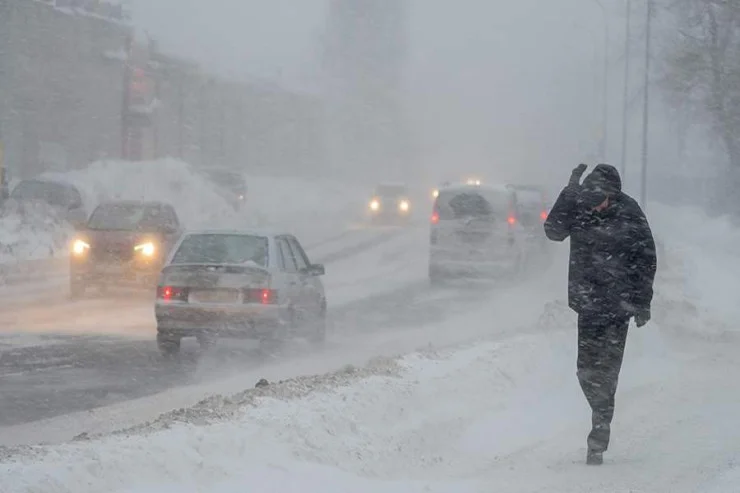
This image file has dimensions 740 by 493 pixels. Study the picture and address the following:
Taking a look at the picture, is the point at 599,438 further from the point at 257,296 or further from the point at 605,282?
the point at 257,296

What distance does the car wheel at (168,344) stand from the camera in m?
13.6

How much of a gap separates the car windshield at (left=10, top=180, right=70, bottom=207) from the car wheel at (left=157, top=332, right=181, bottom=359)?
70.1 feet

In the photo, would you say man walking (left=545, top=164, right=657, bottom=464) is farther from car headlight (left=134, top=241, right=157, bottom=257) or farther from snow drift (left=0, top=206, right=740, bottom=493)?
car headlight (left=134, top=241, right=157, bottom=257)

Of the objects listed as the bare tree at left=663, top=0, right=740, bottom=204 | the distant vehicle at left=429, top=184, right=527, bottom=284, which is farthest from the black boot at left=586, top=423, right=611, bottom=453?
the bare tree at left=663, top=0, right=740, bottom=204

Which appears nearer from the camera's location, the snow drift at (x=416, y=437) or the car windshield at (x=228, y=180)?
the snow drift at (x=416, y=437)

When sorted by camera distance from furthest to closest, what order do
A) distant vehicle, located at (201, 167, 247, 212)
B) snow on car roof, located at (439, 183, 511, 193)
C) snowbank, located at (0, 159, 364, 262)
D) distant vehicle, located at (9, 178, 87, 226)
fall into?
1. distant vehicle, located at (201, 167, 247, 212)
2. distant vehicle, located at (9, 178, 87, 226)
3. snowbank, located at (0, 159, 364, 262)
4. snow on car roof, located at (439, 183, 511, 193)

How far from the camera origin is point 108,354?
13.7 metres

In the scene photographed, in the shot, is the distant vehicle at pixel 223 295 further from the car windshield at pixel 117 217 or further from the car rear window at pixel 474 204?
the car rear window at pixel 474 204

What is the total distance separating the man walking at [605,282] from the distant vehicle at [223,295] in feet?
20.1

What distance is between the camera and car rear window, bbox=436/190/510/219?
80.1 ft

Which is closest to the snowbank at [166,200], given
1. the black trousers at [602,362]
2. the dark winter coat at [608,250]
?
the dark winter coat at [608,250]

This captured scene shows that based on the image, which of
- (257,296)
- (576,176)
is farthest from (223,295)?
(576,176)

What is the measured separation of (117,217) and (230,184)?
1134 inches

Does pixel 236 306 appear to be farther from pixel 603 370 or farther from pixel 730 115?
pixel 730 115
